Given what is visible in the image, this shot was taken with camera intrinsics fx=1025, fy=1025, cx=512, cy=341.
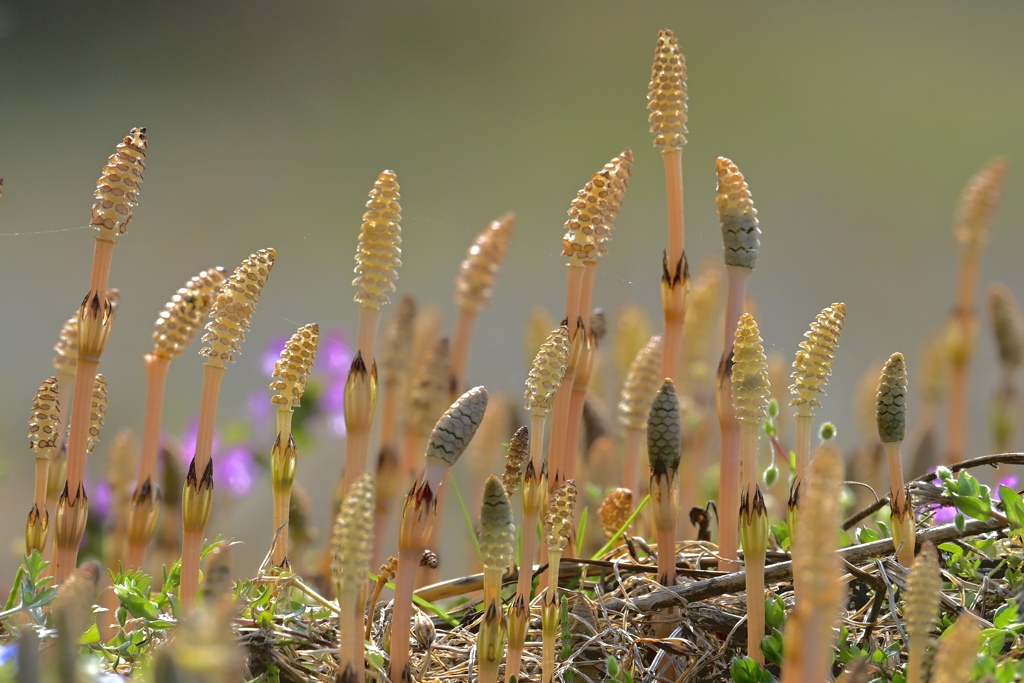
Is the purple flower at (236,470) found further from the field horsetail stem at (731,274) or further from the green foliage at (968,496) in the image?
the green foliage at (968,496)

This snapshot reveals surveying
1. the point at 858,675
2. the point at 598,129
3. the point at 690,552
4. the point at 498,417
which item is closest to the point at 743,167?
the point at 598,129

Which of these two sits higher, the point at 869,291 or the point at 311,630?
the point at 869,291

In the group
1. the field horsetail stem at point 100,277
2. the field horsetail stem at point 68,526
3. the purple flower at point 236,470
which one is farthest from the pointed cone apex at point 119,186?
→ the purple flower at point 236,470

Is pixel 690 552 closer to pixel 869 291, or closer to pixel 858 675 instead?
pixel 858 675

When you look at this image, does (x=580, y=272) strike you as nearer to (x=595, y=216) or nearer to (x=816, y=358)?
(x=595, y=216)

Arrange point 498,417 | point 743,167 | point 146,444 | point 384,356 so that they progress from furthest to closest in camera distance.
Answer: point 743,167 → point 498,417 → point 384,356 → point 146,444
